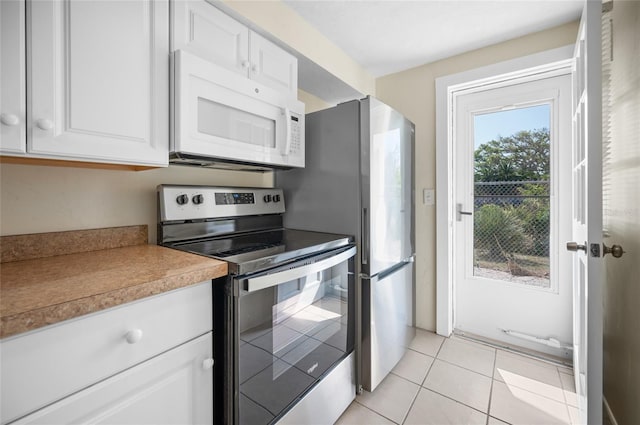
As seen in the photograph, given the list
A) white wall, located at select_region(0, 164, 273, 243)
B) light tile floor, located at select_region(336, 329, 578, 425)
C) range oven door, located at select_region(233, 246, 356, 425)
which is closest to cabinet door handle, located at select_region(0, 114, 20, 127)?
white wall, located at select_region(0, 164, 273, 243)

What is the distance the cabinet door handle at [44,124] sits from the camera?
0.84 meters

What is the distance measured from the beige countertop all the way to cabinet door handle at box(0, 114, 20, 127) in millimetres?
435

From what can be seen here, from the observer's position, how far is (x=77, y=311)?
0.65m

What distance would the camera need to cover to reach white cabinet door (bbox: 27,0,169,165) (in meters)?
0.85

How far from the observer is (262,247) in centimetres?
129

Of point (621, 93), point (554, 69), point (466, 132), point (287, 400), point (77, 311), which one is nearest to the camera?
point (77, 311)

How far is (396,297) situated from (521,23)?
1.94 meters

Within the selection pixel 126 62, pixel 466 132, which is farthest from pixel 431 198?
pixel 126 62

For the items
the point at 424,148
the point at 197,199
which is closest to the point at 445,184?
the point at 424,148

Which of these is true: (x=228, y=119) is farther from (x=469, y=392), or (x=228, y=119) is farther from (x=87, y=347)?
(x=469, y=392)

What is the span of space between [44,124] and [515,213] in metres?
2.66

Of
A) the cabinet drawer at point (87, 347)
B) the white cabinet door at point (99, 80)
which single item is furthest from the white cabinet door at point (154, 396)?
the white cabinet door at point (99, 80)

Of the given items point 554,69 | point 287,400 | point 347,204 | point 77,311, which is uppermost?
point 554,69

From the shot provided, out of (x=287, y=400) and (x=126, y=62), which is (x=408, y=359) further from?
(x=126, y=62)
